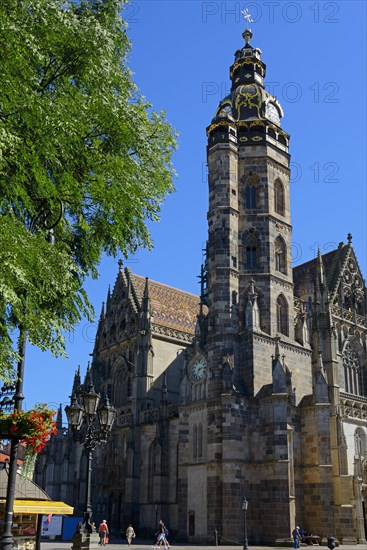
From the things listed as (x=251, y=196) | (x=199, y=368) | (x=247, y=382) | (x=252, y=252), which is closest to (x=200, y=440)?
(x=199, y=368)

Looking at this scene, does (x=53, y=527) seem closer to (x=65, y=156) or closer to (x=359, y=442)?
(x=359, y=442)

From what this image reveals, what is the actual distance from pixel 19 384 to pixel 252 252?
29.1 meters

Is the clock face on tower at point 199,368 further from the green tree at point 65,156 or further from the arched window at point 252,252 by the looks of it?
the green tree at point 65,156

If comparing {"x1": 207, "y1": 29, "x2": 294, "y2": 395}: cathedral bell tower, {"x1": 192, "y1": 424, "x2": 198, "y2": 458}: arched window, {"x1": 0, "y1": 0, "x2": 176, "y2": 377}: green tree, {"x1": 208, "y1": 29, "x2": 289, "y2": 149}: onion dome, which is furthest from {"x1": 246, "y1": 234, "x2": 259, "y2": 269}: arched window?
{"x1": 0, "y1": 0, "x2": 176, "y2": 377}: green tree

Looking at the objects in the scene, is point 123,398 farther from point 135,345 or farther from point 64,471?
point 64,471

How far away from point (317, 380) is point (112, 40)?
90.0 feet

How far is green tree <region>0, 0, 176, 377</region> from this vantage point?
34.9 ft

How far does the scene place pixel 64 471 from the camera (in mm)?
53812

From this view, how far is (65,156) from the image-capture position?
1199cm

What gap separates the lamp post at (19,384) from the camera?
1072 centimetres

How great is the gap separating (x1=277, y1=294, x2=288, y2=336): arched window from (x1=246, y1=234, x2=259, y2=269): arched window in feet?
8.43

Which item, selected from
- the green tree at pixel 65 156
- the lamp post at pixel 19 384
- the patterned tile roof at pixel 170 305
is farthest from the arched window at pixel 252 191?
the lamp post at pixel 19 384

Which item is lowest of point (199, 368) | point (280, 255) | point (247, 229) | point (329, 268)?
point (199, 368)

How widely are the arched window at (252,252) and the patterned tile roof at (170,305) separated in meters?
12.1
